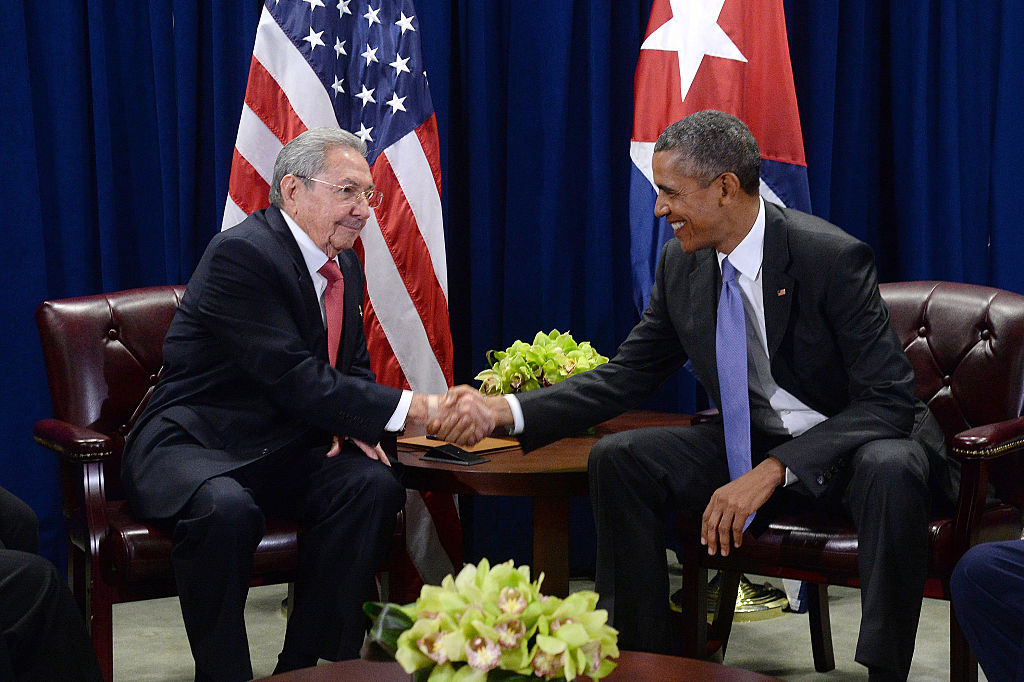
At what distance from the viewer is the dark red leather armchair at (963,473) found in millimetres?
2516

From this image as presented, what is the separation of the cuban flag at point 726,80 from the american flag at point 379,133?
2.39ft

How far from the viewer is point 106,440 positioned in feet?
8.75

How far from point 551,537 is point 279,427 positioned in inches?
28.6

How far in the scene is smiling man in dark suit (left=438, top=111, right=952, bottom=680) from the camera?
2.57 m

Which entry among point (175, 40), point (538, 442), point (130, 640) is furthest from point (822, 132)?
point (130, 640)

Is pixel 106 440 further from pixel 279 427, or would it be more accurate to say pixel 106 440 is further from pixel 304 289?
pixel 304 289

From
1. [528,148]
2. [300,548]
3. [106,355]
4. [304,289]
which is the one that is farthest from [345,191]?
[528,148]

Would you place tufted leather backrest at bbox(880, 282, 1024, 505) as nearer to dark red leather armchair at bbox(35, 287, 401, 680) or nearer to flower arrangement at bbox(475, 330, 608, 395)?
flower arrangement at bbox(475, 330, 608, 395)

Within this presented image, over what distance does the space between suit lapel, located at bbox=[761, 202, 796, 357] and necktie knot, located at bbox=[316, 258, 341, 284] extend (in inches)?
42.7

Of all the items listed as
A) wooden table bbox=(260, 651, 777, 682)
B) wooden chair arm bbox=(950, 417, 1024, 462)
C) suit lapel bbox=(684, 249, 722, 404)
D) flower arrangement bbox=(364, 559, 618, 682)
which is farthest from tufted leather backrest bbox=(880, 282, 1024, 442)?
flower arrangement bbox=(364, 559, 618, 682)

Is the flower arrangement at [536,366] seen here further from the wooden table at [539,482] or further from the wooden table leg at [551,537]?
the wooden table leg at [551,537]

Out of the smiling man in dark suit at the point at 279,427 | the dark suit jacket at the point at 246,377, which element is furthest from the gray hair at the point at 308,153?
the dark suit jacket at the point at 246,377

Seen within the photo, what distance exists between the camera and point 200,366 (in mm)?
2834

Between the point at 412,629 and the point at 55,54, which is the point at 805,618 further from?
the point at 55,54
